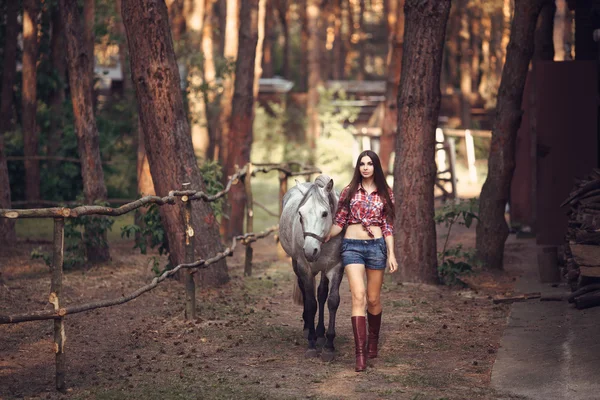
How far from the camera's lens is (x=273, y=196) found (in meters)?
28.0

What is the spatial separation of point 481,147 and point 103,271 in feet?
78.7

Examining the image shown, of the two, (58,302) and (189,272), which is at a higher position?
(58,302)

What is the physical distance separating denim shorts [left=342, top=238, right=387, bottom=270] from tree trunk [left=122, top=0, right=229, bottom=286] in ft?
14.1

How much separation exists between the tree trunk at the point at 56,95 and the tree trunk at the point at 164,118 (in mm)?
9586

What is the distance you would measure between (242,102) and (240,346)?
30.7 ft

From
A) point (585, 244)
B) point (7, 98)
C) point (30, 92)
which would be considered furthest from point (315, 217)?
point (7, 98)

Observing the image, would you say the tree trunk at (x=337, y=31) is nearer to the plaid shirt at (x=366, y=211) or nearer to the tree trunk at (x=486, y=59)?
the tree trunk at (x=486, y=59)

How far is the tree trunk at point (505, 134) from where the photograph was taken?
13594 millimetres

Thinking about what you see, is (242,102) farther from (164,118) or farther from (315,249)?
(315,249)

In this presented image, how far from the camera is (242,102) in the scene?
1783cm

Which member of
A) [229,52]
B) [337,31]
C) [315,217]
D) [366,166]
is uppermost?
[337,31]

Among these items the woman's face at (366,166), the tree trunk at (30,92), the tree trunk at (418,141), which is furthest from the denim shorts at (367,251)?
the tree trunk at (30,92)

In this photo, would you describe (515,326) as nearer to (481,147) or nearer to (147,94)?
(147,94)

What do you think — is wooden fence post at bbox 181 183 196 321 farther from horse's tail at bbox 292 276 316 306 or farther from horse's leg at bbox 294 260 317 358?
horse's leg at bbox 294 260 317 358
